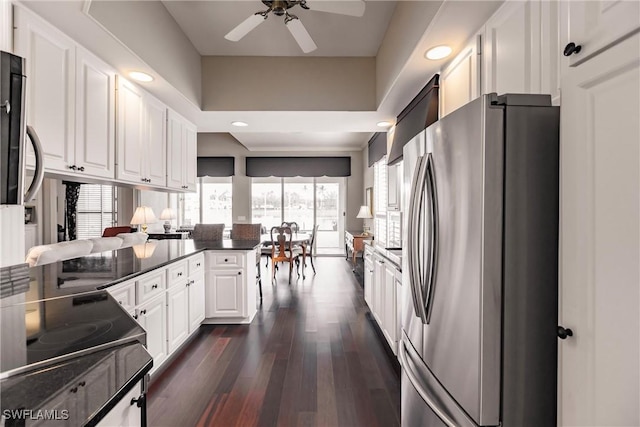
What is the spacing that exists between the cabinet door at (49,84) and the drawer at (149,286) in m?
0.85

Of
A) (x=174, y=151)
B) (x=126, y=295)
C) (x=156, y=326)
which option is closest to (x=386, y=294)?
(x=156, y=326)

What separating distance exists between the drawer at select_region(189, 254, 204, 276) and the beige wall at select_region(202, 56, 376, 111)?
1.56 metres

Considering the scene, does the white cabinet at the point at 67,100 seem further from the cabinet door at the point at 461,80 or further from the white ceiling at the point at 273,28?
the cabinet door at the point at 461,80

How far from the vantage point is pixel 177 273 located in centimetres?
265

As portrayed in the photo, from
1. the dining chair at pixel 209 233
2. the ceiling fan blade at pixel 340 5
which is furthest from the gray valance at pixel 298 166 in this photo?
the ceiling fan blade at pixel 340 5

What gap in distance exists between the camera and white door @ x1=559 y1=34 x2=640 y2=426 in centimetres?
68

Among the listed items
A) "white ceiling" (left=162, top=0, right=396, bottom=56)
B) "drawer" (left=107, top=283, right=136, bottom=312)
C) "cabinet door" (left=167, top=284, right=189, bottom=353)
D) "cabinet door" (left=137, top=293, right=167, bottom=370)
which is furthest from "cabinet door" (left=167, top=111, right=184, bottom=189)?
"drawer" (left=107, top=283, right=136, bottom=312)

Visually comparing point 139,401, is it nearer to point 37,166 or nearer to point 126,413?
point 126,413

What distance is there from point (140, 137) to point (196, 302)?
1.65m

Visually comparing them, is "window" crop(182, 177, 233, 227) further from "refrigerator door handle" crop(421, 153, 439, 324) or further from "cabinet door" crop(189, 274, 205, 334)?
"refrigerator door handle" crop(421, 153, 439, 324)

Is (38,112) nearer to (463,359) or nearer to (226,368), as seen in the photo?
(226,368)

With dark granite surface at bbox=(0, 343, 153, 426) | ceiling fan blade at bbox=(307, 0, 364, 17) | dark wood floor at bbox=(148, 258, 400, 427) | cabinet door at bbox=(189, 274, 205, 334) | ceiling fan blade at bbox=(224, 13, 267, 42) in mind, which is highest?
ceiling fan blade at bbox=(307, 0, 364, 17)

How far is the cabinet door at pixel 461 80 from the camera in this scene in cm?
170

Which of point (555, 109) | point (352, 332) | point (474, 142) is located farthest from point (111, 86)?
point (352, 332)
